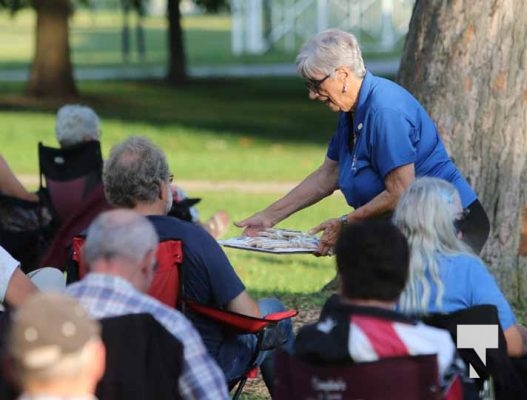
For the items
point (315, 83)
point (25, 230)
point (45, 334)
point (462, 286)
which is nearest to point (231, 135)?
point (25, 230)

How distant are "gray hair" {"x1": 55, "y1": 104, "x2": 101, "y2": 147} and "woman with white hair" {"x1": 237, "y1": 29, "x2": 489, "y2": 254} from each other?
3101mm

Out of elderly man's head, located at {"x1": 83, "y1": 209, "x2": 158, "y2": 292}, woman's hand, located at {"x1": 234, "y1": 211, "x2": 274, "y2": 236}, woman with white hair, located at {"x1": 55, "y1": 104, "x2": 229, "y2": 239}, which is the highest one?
elderly man's head, located at {"x1": 83, "y1": 209, "x2": 158, "y2": 292}

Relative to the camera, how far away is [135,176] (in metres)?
5.39

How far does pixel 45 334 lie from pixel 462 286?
1974 mm

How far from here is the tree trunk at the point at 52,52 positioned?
3022 cm

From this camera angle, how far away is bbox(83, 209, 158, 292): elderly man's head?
426 cm

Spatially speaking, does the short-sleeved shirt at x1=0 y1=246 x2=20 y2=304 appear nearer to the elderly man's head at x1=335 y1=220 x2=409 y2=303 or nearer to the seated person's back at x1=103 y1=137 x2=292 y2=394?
the seated person's back at x1=103 y1=137 x2=292 y2=394

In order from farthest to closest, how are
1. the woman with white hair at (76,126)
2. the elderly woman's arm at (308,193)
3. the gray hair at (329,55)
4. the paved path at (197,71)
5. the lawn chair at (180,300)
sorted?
1. the paved path at (197,71)
2. the woman with white hair at (76,126)
3. the elderly woman's arm at (308,193)
4. the gray hair at (329,55)
5. the lawn chair at (180,300)

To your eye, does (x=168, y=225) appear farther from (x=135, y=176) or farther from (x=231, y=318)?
(x=231, y=318)

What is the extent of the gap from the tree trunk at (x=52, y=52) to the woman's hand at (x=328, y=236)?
80.4 ft

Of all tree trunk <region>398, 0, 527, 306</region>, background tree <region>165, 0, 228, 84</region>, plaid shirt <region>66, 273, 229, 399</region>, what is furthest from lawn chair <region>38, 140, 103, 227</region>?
background tree <region>165, 0, 228, 84</region>

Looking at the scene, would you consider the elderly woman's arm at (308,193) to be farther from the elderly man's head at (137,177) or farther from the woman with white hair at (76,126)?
the woman with white hair at (76,126)

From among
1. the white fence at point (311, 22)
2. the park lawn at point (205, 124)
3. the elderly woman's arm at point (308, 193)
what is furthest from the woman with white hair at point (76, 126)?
the white fence at point (311, 22)

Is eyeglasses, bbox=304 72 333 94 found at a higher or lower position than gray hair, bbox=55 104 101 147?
higher
